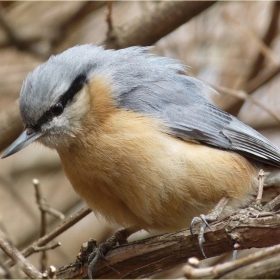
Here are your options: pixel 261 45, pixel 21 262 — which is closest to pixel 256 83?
pixel 261 45

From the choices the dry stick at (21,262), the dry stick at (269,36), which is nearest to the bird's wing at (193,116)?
the dry stick at (269,36)

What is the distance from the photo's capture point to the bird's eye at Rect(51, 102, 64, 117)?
2.96m

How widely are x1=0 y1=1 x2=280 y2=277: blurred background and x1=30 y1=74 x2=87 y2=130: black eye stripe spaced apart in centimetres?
117

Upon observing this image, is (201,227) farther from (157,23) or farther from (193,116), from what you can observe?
(157,23)

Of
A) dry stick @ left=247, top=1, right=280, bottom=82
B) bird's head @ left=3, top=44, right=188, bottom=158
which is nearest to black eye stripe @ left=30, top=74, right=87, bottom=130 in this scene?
Result: bird's head @ left=3, top=44, right=188, bottom=158

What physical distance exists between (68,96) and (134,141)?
456mm

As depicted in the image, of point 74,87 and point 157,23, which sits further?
point 157,23

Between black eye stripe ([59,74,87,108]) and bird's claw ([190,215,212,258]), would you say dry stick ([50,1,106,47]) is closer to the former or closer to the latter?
black eye stripe ([59,74,87,108])

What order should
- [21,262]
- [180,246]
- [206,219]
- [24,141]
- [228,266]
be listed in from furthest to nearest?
[24,141] → [206,219] → [180,246] → [21,262] → [228,266]

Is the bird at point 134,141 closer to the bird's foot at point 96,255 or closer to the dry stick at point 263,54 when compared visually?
the bird's foot at point 96,255

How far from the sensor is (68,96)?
119 inches

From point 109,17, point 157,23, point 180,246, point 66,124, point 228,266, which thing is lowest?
point 228,266

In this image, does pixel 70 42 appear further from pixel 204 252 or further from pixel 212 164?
pixel 204 252

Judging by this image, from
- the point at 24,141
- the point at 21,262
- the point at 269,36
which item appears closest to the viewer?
the point at 21,262
